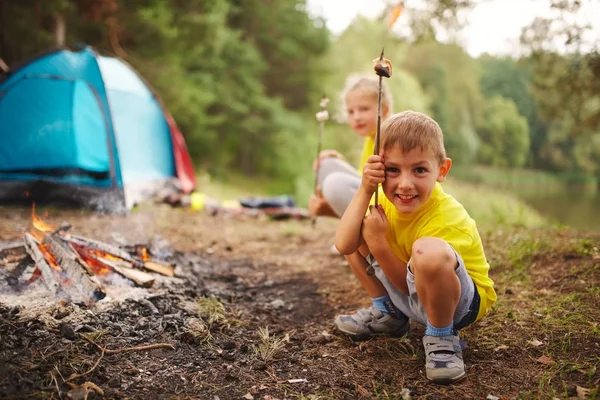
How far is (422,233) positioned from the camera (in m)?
1.95

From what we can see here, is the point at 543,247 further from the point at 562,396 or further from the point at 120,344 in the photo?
the point at 120,344

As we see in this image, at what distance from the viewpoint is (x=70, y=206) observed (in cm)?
541

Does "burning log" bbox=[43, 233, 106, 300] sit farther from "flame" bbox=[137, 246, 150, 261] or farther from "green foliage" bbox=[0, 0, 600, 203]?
"green foliage" bbox=[0, 0, 600, 203]

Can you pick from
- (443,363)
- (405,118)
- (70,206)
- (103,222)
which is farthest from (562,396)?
(70,206)

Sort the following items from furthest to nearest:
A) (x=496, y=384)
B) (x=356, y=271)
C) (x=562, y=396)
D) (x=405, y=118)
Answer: (x=356, y=271), (x=405, y=118), (x=496, y=384), (x=562, y=396)

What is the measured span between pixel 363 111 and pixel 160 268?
1927 mm

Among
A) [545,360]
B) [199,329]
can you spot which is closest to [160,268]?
[199,329]

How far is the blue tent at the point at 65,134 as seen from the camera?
5.40 metres

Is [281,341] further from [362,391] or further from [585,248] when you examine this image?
[585,248]

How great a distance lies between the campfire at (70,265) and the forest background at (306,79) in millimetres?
2055

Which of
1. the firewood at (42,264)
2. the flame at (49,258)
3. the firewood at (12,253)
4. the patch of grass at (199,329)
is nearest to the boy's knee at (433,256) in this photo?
the patch of grass at (199,329)

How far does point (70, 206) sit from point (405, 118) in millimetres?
4796

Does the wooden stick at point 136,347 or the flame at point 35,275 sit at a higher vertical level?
the flame at point 35,275

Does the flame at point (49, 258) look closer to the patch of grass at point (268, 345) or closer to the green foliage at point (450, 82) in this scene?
the patch of grass at point (268, 345)
